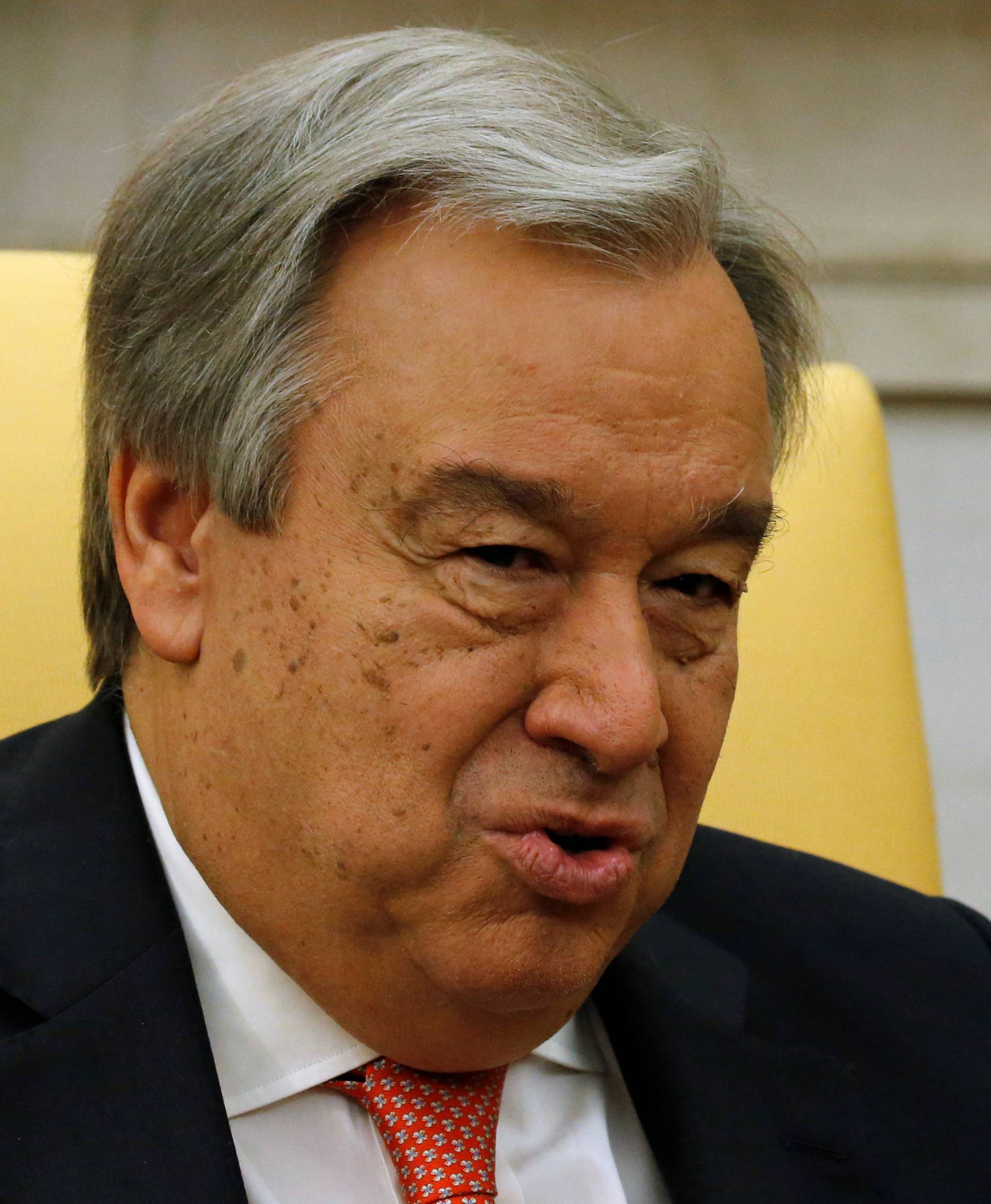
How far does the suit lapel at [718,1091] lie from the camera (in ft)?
5.62

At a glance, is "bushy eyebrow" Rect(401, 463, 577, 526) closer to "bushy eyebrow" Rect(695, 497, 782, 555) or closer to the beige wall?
A: "bushy eyebrow" Rect(695, 497, 782, 555)

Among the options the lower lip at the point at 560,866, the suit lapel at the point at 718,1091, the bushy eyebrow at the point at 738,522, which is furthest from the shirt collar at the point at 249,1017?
the bushy eyebrow at the point at 738,522

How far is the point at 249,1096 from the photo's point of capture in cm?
149

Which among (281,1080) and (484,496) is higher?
(484,496)

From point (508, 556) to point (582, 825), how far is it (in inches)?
10.6

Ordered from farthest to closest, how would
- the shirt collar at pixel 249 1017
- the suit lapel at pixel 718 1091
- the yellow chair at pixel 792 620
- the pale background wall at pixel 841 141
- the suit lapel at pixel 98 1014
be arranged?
the pale background wall at pixel 841 141
the yellow chair at pixel 792 620
the suit lapel at pixel 718 1091
the shirt collar at pixel 249 1017
the suit lapel at pixel 98 1014

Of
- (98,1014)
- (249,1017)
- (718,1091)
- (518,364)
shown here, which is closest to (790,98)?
(518,364)

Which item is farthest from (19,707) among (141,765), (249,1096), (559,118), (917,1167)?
(917,1167)

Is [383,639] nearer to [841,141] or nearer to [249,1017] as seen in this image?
[249,1017]

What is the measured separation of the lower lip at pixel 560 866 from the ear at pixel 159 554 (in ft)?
1.28

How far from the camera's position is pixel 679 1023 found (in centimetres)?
185

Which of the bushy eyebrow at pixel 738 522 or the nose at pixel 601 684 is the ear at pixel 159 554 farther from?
the bushy eyebrow at pixel 738 522

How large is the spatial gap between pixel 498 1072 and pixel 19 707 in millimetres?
883

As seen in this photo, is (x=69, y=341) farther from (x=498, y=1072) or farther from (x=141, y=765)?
(x=498, y=1072)
